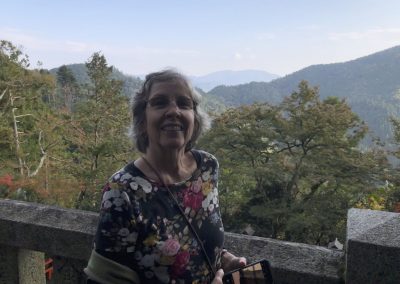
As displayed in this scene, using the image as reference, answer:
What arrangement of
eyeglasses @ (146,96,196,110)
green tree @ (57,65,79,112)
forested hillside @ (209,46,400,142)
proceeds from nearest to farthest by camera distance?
eyeglasses @ (146,96,196,110)
green tree @ (57,65,79,112)
forested hillside @ (209,46,400,142)

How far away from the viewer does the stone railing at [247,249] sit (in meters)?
1.52

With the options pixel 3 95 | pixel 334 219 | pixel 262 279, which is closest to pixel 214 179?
pixel 262 279

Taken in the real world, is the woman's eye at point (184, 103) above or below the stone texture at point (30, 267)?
above

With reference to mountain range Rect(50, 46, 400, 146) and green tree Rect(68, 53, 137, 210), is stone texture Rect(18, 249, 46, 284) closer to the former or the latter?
green tree Rect(68, 53, 137, 210)

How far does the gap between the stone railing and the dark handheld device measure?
144 mm

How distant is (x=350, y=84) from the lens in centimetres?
15400

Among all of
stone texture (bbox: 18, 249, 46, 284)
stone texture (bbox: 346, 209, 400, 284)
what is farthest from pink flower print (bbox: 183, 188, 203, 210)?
stone texture (bbox: 18, 249, 46, 284)

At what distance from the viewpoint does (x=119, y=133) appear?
66.5 feet

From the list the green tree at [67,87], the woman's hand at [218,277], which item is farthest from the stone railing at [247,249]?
the green tree at [67,87]

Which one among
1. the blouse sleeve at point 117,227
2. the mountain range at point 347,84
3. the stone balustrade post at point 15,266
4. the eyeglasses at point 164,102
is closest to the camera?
the blouse sleeve at point 117,227

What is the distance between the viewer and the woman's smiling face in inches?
64.6

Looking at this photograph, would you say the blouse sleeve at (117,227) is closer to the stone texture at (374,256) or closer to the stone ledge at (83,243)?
the stone ledge at (83,243)

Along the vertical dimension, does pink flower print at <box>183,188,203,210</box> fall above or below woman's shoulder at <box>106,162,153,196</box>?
below

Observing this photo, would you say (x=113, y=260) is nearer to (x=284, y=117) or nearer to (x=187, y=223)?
(x=187, y=223)
